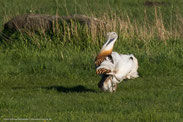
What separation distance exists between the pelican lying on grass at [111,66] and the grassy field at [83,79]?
0.24m

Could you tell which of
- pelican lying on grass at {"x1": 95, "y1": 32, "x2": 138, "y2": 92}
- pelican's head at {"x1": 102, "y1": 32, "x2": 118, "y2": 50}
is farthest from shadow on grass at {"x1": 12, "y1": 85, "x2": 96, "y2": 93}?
pelican's head at {"x1": 102, "y1": 32, "x2": 118, "y2": 50}

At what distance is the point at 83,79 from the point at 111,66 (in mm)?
2711

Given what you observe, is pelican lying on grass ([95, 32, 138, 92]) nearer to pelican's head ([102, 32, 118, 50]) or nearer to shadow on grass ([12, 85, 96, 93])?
pelican's head ([102, 32, 118, 50])

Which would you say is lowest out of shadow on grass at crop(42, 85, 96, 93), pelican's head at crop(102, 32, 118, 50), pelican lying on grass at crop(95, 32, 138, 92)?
shadow on grass at crop(42, 85, 96, 93)

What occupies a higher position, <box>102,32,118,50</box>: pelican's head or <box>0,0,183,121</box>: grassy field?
<box>102,32,118,50</box>: pelican's head

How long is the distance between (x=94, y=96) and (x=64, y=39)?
6039mm

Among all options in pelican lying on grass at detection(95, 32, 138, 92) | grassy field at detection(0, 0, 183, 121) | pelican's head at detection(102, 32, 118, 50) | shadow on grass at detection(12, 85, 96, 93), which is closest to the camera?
grassy field at detection(0, 0, 183, 121)

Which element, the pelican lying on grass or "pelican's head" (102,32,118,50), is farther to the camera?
"pelican's head" (102,32,118,50)

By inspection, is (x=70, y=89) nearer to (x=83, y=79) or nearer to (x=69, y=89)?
(x=69, y=89)

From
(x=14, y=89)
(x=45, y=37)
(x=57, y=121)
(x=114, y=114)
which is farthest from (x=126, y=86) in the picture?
(x=45, y=37)

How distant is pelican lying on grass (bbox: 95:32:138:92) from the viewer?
369 inches

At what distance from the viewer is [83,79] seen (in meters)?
12.0

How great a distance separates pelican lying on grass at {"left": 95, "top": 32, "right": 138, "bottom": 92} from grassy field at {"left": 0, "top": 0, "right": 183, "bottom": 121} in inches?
9.5

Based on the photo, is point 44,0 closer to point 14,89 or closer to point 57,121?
point 14,89
